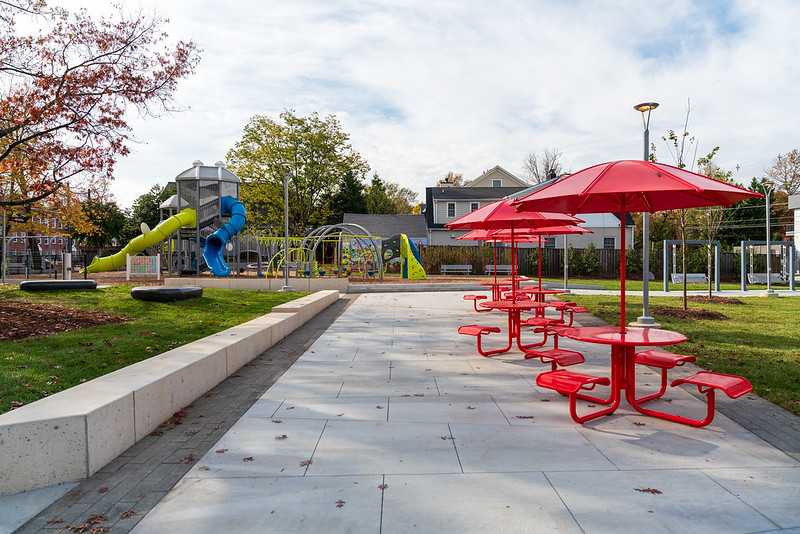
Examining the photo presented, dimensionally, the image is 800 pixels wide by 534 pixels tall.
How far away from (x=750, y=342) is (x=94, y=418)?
10355 mm

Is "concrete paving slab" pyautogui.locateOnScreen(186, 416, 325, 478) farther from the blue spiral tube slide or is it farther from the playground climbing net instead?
the playground climbing net

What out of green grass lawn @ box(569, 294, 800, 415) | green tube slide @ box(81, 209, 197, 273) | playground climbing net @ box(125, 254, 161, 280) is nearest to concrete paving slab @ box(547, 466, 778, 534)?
green grass lawn @ box(569, 294, 800, 415)

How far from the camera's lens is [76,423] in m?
4.11

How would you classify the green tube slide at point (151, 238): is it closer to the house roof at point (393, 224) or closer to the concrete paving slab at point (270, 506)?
the house roof at point (393, 224)

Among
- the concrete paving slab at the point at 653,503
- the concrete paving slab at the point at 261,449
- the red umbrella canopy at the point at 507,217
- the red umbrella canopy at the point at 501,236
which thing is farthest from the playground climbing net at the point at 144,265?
the concrete paving slab at the point at 653,503

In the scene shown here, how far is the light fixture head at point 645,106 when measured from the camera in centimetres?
1134

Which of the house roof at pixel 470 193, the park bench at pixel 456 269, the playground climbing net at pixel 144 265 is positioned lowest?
the park bench at pixel 456 269

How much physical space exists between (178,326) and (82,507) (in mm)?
6918

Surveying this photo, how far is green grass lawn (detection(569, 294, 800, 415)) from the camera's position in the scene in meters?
6.90

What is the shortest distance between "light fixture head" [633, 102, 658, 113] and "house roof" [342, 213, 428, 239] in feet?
114

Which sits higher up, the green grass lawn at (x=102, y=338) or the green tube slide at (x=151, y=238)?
the green tube slide at (x=151, y=238)

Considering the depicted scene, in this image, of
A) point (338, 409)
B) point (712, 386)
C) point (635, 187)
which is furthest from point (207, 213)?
point (712, 386)

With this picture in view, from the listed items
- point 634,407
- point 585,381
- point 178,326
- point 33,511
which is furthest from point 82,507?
point 178,326

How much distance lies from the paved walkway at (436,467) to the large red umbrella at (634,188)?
1.56 m
